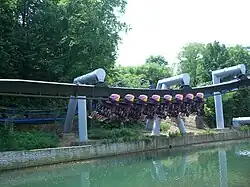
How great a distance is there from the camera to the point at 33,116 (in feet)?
66.9

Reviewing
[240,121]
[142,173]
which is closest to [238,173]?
[142,173]

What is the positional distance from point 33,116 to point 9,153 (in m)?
6.95

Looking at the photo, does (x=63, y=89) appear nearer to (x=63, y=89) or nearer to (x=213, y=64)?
(x=63, y=89)

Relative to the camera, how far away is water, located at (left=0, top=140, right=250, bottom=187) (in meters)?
10.3

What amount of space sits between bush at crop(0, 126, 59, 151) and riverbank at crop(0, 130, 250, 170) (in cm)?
67

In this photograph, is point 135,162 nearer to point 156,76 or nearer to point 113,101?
point 113,101

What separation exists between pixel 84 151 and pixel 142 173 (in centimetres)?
411

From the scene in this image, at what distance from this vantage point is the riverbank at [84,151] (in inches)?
540

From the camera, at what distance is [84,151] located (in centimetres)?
1584

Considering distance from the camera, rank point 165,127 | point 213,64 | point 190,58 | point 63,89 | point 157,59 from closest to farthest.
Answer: point 63,89 < point 165,127 < point 213,64 < point 190,58 < point 157,59

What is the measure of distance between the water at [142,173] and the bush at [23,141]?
55.1 inches

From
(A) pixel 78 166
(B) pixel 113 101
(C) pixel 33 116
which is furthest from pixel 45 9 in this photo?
(A) pixel 78 166

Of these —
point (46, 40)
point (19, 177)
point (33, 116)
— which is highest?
point (46, 40)

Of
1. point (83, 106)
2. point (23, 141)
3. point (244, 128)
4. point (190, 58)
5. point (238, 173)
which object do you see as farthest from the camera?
point (190, 58)
